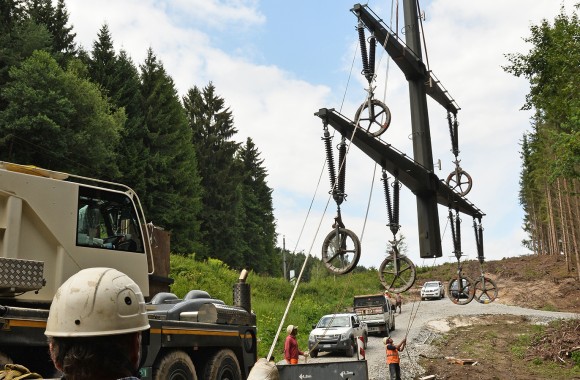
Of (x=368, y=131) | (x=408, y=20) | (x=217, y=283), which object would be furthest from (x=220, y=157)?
(x=368, y=131)

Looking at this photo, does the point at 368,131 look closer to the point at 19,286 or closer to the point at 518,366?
the point at 19,286

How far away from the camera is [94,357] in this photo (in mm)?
2266

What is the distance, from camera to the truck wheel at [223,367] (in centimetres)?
1040

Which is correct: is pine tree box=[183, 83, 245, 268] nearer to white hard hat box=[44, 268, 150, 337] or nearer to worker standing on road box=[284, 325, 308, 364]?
worker standing on road box=[284, 325, 308, 364]

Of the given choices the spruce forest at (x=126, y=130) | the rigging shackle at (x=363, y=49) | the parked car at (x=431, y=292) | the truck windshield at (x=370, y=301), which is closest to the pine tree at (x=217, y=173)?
the spruce forest at (x=126, y=130)

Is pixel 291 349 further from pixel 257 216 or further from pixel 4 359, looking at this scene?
pixel 257 216

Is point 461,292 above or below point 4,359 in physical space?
above

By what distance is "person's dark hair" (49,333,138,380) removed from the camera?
224 centimetres

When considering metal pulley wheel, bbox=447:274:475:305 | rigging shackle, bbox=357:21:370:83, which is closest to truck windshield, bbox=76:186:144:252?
rigging shackle, bbox=357:21:370:83

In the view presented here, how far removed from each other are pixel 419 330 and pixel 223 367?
2743 centimetres

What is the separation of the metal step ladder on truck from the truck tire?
0.05 ft

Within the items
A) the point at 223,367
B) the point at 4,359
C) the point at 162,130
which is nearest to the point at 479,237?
the point at 223,367

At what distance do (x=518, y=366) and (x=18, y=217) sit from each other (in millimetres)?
23338

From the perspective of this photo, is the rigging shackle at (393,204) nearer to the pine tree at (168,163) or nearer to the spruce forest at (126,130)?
the spruce forest at (126,130)
